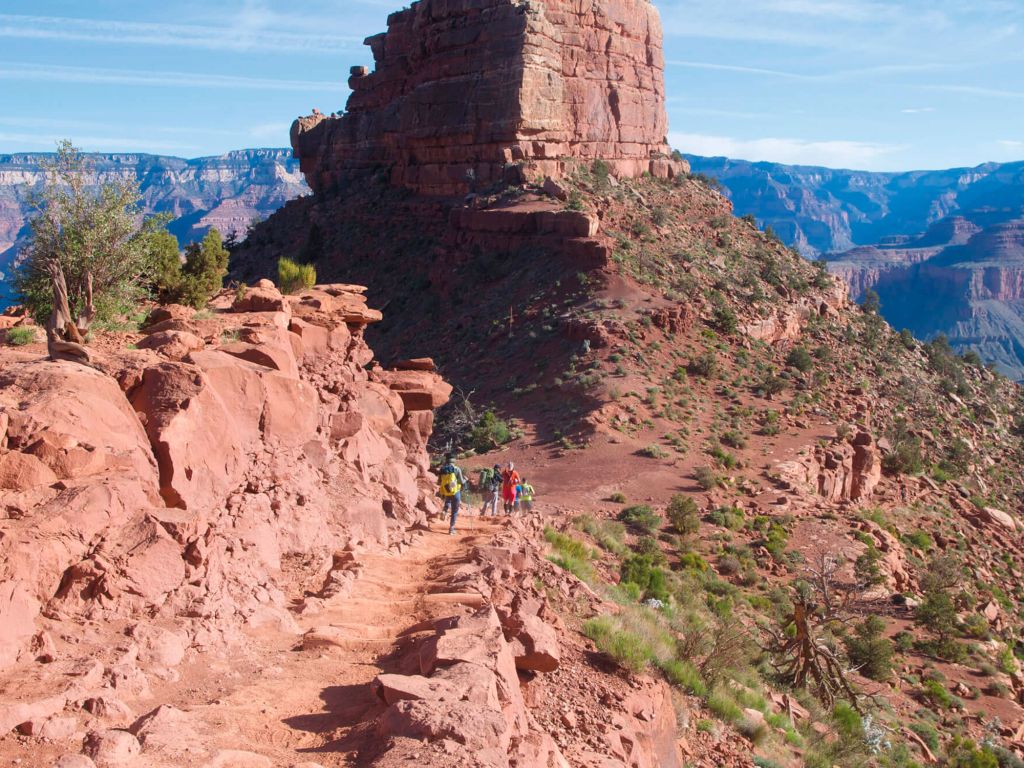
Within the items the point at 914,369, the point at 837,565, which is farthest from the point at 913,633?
the point at 914,369

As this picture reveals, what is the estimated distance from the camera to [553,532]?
658 inches

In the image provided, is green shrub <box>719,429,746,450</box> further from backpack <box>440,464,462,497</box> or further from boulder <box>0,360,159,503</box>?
boulder <box>0,360,159,503</box>

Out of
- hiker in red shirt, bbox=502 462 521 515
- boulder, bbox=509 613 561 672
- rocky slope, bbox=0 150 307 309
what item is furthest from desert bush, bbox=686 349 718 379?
rocky slope, bbox=0 150 307 309

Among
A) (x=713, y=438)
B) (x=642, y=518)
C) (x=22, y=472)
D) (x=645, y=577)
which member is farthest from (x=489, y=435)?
(x=22, y=472)

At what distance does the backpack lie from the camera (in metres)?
14.5

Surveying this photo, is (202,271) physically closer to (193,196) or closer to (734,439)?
(734,439)

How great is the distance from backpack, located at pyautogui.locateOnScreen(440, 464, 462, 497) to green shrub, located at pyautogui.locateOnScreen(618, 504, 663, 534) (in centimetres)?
863

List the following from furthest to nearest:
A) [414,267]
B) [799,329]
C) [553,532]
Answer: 1. [414,267]
2. [799,329]
3. [553,532]

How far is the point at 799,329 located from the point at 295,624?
1292 inches

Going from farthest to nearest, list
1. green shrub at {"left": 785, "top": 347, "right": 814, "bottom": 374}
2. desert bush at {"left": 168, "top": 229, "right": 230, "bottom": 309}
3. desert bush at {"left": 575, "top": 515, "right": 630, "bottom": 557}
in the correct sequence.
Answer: green shrub at {"left": 785, "top": 347, "right": 814, "bottom": 374} < desert bush at {"left": 575, "top": 515, "right": 630, "bottom": 557} < desert bush at {"left": 168, "top": 229, "right": 230, "bottom": 309}

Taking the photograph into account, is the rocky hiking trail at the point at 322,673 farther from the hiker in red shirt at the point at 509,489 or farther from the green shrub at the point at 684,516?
the green shrub at the point at 684,516

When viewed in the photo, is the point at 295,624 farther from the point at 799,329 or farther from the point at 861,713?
the point at 799,329

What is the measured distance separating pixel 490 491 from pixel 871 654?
8.62 meters

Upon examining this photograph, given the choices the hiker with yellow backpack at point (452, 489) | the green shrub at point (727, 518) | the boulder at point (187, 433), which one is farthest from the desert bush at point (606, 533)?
the boulder at point (187, 433)
